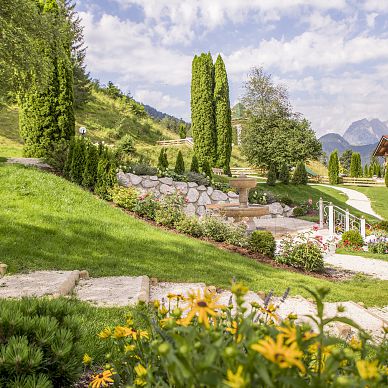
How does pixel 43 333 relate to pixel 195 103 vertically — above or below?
below

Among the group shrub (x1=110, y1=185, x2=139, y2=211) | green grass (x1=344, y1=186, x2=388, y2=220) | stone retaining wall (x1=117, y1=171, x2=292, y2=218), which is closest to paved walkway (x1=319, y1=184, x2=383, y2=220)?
green grass (x1=344, y1=186, x2=388, y2=220)

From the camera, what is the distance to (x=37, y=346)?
5.95 feet

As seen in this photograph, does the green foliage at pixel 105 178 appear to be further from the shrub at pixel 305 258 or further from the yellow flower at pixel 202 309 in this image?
the yellow flower at pixel 202 309

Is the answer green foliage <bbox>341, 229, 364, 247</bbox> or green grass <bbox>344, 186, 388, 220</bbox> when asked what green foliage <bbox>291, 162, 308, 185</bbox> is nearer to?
green grass <bbox>344, 186, 388, 220</bbox>

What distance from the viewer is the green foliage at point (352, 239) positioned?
11367 mm

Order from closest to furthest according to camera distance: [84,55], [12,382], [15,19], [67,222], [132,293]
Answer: [12,382]
[132,293]
[67,222]
[15,19]
[84,55]

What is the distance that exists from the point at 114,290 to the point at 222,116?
2237 cm

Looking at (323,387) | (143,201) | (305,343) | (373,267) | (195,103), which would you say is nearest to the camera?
(323,387)

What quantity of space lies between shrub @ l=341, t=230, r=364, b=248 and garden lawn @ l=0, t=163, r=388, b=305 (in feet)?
13.7

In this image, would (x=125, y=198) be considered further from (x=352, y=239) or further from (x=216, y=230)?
(x=352, y=239)

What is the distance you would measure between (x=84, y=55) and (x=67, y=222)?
27736 mm

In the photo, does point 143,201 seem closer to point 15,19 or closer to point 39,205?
point 39,205

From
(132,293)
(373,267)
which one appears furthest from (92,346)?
(373,267)

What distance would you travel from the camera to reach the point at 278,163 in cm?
2855
